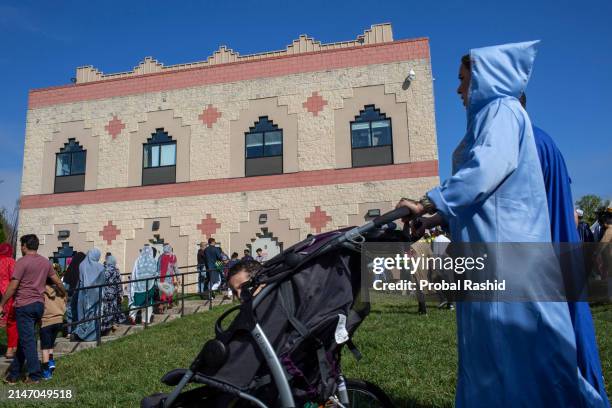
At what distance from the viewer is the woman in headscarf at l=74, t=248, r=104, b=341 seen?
9.99 metres

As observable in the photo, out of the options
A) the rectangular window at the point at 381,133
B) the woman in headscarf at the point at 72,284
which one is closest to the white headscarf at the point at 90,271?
the woman in headscarf at the point at 72,284

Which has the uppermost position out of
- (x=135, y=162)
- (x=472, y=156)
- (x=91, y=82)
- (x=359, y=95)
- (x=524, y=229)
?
(x=91, y=82)

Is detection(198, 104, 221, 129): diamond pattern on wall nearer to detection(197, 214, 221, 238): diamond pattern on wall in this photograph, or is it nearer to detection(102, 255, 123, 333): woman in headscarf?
detection(197, 214, 221, 238): diamond pattern on wall

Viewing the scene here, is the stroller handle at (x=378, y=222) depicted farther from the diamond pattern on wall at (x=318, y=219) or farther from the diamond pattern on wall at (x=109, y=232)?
the diamond pattern on wall at (x=109, y=232)

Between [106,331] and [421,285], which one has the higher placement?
[421,285]

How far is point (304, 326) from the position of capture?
2.79m

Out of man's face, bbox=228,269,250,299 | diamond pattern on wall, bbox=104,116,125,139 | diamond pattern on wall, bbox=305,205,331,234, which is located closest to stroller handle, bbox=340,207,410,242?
man's face, bbox=228,269,250,299

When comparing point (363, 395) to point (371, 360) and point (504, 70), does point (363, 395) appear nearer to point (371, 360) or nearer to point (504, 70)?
point (504, 70)

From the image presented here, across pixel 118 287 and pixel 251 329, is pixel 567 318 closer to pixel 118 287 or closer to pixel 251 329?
pixel 251 329

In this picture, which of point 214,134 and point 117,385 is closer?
point 117,385

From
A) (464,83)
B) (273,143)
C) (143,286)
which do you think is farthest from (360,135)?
(464,83)

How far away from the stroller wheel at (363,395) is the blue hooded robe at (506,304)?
2.75ft

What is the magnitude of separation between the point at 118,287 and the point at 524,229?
35.5 feet

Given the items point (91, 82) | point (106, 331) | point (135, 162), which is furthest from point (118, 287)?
point (91, 82)
